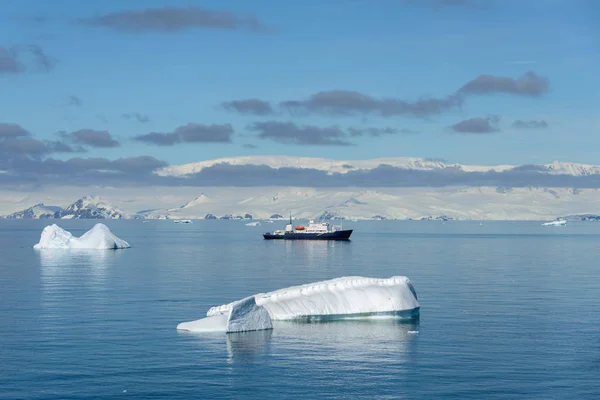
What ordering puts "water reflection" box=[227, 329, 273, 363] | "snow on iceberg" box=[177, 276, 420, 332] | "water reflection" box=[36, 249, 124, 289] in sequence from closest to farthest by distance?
1. "water reflection" box=[227, 329, 273, 363]
2. "snow on iceberg" box=[177, 276, 420, 332]
3. "water reflection" box=[36, 249, 124, 289]

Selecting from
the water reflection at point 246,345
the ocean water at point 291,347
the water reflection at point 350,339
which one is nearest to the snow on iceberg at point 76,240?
the ocean water at point 291,347

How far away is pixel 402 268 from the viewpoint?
93438 mm

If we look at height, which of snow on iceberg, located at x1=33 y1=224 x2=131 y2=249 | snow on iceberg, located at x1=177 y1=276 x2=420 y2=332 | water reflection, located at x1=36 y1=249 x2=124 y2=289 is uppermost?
snow on iceberg, located at x1=33 y1=224 x2=131 y2=249

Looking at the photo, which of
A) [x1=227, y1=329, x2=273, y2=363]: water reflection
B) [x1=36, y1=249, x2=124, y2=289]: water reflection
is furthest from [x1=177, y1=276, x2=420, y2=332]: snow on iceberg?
[x1=36, y1=249, x2=124, y2=289]: water reflection

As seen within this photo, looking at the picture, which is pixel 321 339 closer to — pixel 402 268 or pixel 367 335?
pixel 367 335

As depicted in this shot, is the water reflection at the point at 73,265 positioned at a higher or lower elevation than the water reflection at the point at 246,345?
higher

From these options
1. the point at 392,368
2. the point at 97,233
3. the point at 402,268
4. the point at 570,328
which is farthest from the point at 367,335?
the point at 97,233

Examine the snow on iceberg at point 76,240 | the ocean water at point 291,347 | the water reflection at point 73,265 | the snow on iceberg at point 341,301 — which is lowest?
the ocean water at point 291,347

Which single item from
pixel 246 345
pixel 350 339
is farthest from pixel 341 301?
pixel 246 345

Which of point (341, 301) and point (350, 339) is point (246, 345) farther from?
point (341, 301)

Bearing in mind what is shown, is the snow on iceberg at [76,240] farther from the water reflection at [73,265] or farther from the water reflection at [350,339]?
the water reflection at [350,339]

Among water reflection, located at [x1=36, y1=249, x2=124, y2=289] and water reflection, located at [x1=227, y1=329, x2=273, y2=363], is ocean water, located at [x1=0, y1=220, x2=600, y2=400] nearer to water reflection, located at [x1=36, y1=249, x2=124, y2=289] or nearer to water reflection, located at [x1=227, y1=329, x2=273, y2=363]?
water reflection, located at [x1=227, y1=329, x2=273, y2=363]

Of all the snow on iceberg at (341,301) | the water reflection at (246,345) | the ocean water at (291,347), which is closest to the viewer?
the ocean water at (291,347)

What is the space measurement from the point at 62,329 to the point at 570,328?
30.6 metres
